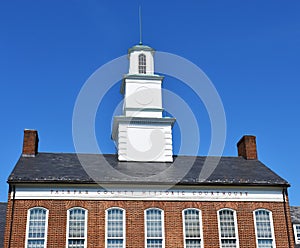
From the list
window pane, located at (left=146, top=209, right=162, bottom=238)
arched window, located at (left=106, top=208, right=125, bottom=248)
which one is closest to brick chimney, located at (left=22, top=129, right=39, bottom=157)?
arched window, located at (left=106, top=208, right=125, bottom=248)

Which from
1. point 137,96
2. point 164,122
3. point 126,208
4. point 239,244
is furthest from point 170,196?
point 137,96

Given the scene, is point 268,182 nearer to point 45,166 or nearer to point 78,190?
point 78,190

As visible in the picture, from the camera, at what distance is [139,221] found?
2694cm

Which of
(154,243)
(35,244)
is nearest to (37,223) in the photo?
(35,244)

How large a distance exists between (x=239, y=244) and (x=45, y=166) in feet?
41.1

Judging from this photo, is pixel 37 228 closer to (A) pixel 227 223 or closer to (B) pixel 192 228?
(B) pixel 192 228

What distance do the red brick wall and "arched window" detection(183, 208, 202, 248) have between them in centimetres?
25

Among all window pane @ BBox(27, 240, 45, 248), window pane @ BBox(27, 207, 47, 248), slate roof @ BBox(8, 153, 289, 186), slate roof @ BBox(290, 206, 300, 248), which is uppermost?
slate roof @ BBox(8, 153, 289, 186)

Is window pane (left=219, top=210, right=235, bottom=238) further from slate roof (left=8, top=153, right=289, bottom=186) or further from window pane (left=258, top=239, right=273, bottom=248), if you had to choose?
slate roof (left=8, top=153, right=289, bottom=186)

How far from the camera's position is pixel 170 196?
90.9 feet

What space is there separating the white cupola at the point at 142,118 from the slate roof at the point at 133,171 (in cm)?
102

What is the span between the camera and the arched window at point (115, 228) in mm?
26266

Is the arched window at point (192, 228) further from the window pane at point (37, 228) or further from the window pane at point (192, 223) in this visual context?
the window pane at point (37, 228)

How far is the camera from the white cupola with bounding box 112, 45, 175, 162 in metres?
31.8
